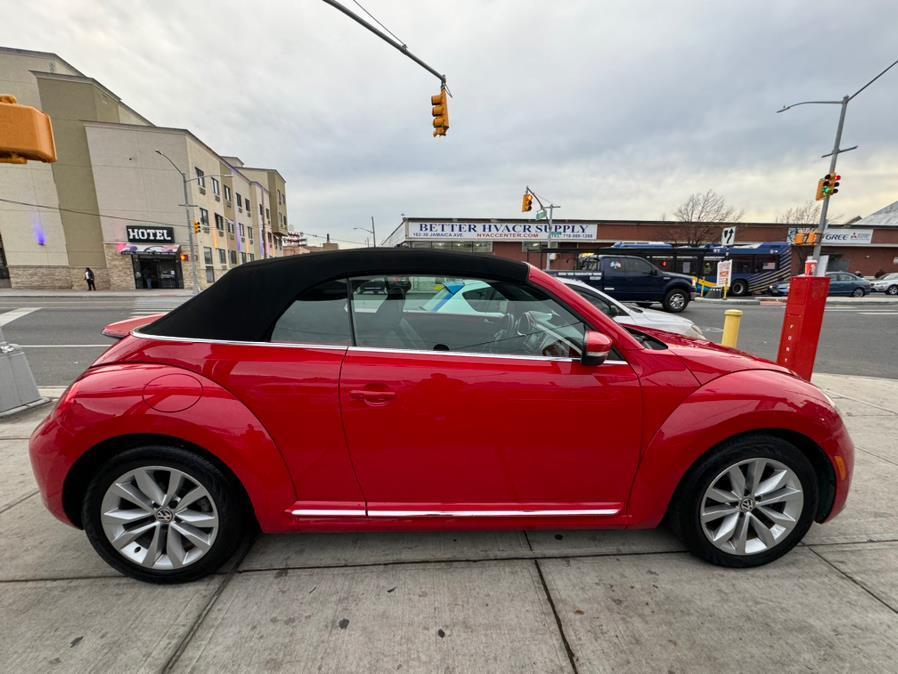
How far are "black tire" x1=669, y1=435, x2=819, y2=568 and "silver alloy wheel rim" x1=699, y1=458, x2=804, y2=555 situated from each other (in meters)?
0.03

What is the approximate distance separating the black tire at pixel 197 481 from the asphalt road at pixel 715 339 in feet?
16.9

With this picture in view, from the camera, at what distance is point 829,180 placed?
631 inches

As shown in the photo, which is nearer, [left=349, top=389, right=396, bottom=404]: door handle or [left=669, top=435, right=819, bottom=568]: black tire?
[left=349, top=389, right=396, bottom=404]: door handle

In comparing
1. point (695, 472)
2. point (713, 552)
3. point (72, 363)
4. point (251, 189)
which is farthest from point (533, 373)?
point (251, 189)

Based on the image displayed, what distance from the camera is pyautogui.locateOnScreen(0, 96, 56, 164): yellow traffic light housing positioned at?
3551mm

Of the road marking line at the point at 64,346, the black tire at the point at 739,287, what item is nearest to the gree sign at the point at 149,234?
the road marking line at the point at 64,346

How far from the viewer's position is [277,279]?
2.02 meters

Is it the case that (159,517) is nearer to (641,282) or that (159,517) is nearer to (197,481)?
(197,481)

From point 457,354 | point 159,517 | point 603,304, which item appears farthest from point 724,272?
point 159,517

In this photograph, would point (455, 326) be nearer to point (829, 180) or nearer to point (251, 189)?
point (829, 180)

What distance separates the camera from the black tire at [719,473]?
2.02m

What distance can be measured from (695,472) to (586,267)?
1658 centimetres

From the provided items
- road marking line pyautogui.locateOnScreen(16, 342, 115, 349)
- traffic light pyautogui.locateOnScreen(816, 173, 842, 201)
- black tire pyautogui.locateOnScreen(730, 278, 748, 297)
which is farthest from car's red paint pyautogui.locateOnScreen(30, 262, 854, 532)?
black tire pyautogui.locateOnScreen(730, 278, 748, 297)

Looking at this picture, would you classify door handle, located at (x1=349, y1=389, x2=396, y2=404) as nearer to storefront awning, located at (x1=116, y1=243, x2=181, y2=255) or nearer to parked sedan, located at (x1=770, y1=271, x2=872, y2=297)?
parked sedan, located at (x1=770, y1=271, x2=872, y2=297)
